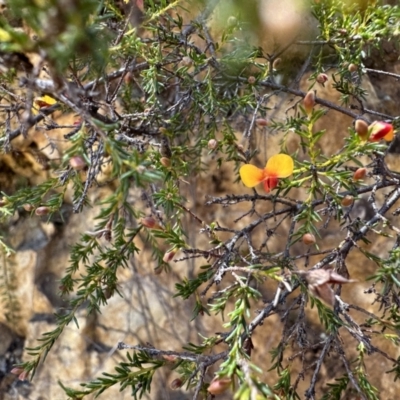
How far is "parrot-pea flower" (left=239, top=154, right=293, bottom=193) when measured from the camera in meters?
0.68

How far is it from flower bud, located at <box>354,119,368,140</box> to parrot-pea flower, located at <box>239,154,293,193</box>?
113 millimetres

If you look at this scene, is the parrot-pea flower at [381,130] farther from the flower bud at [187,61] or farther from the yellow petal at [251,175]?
the flower bud at [187,61]

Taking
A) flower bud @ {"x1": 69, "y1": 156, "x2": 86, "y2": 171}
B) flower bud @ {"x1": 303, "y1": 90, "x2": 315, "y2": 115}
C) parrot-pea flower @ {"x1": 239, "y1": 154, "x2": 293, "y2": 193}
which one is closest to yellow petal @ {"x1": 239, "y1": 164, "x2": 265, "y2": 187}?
parrot-pea flower @ {"x1": 239, "y1": 154, "x2": 293, "y2": 193}

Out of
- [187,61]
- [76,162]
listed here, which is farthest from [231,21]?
[76,162]

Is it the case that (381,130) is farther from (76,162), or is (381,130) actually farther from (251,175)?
(76,162)

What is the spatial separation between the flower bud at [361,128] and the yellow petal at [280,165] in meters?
0.11

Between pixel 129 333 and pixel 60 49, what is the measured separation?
1.30 meters

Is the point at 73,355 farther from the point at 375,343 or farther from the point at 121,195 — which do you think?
the point at 121,195

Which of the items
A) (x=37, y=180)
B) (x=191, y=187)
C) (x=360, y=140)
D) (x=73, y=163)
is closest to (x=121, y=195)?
(x=73, y=163)

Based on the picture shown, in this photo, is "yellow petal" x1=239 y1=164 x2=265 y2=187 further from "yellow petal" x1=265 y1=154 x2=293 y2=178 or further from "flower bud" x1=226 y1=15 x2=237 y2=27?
"flower bud" x1=226 y1=15 x2=237 y2=27

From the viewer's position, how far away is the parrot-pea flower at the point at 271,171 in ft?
2.23

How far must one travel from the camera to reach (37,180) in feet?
5.65

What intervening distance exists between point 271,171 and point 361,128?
15 centimetres

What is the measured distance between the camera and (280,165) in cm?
68
